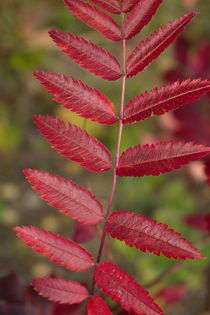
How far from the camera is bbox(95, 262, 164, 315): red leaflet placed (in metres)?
0.57

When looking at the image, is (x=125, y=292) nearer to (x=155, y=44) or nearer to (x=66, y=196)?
(x=66, y=196)

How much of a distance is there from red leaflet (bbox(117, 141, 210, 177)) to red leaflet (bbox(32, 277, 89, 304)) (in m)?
0.21

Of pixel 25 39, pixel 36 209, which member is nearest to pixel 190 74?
pixel 36 209

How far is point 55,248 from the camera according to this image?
24.9 inches

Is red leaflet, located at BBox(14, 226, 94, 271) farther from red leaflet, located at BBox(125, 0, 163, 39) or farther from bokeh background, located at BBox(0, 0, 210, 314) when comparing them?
bokeh background, located at BBox(0, 0, 210, 314)

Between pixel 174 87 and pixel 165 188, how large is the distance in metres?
1.71

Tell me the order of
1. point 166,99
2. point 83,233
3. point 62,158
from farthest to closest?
1. point 62,158
2. point 83,233
3. point 166,99

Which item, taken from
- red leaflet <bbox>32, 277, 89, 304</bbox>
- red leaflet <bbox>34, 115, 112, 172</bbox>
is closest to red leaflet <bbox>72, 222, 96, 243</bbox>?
red leaflet <bbox>32, 277, 89, 304</bbox>

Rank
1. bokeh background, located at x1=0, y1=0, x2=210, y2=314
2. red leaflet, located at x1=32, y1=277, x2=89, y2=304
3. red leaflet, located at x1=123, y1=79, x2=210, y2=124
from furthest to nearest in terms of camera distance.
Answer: bokeh background, located at x1=0, y1=0, x2=210, y2=314 < red leaflet, located at x1=32, y1=277, x2=89, y2=304 < red leaflet, located at x1=123, y1=79, x2=210, y2=124

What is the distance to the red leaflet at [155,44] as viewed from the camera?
57 centimetres

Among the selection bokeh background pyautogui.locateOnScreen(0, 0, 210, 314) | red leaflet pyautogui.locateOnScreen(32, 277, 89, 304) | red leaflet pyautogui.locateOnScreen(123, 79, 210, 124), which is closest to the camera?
red leaflet pyautogui.locateOnScreen(123, 79, 210, 124)

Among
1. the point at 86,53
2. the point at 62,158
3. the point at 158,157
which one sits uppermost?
the point at 86,53

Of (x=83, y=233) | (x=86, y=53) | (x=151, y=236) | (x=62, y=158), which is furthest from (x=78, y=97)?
(x=62, y=158)

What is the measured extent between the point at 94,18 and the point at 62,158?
190 centimetres
